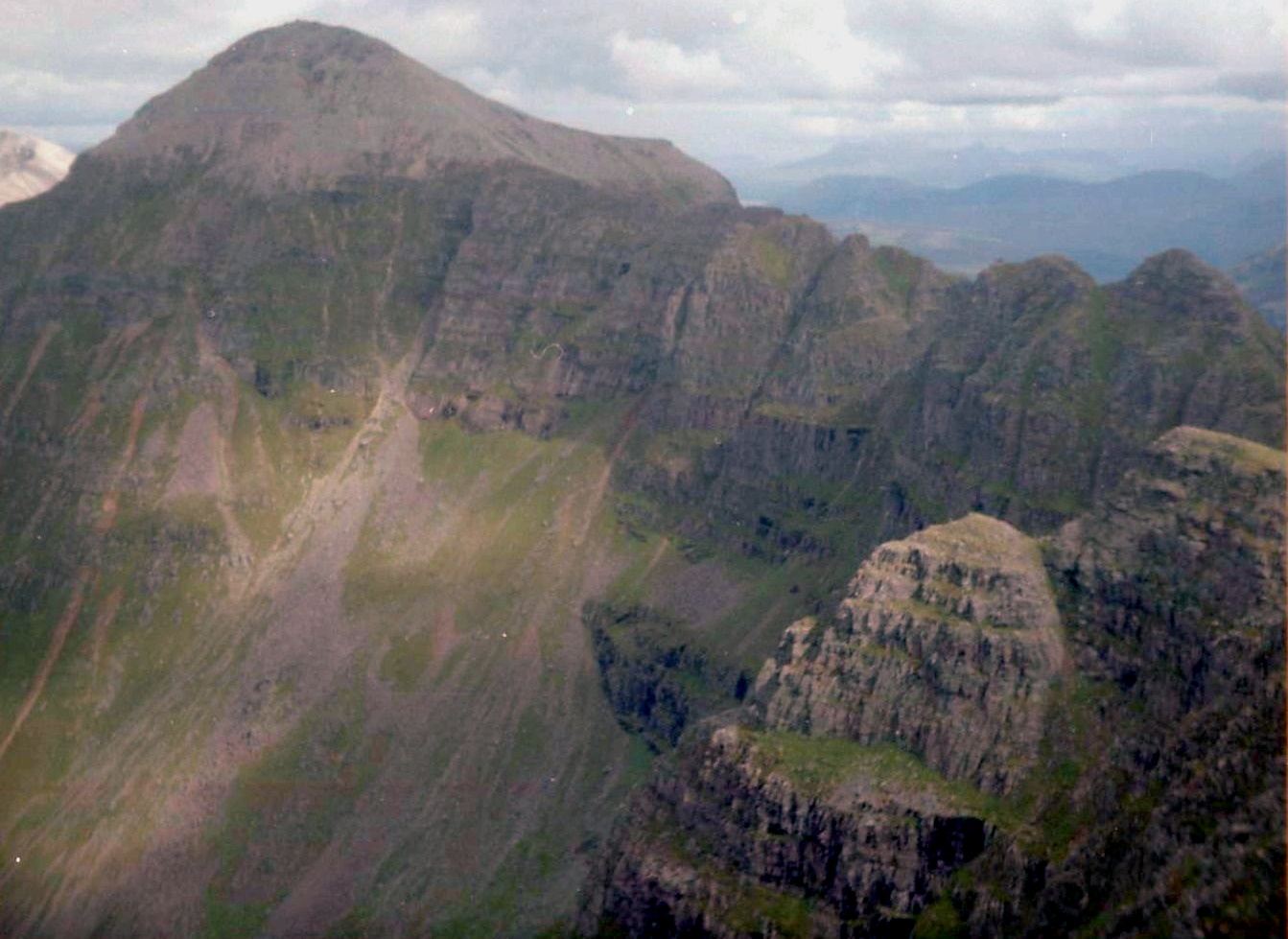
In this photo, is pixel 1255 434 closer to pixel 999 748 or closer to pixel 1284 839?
pixel 999 748

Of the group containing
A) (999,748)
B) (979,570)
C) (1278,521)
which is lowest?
(999,748)

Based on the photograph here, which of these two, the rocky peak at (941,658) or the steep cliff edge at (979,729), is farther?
the rocky peak at (941,658)

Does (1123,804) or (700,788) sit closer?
(1123,804)

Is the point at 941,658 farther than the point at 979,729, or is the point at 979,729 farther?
the point at 941,658

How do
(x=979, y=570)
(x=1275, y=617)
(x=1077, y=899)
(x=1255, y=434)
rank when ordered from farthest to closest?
(x=1255, y=434)
(x=979, y=570)
(x=1275, y=617)
(x=1077, y=899)

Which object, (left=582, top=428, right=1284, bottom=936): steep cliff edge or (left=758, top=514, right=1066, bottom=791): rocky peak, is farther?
(left=758, top=514, right=1066, bottom=791): rocky peak

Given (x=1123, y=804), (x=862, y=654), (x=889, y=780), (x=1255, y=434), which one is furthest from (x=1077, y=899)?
(x=1255, y=434)

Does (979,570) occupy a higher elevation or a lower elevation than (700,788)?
higher

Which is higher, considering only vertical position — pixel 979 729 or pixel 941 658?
pixel 941 658
